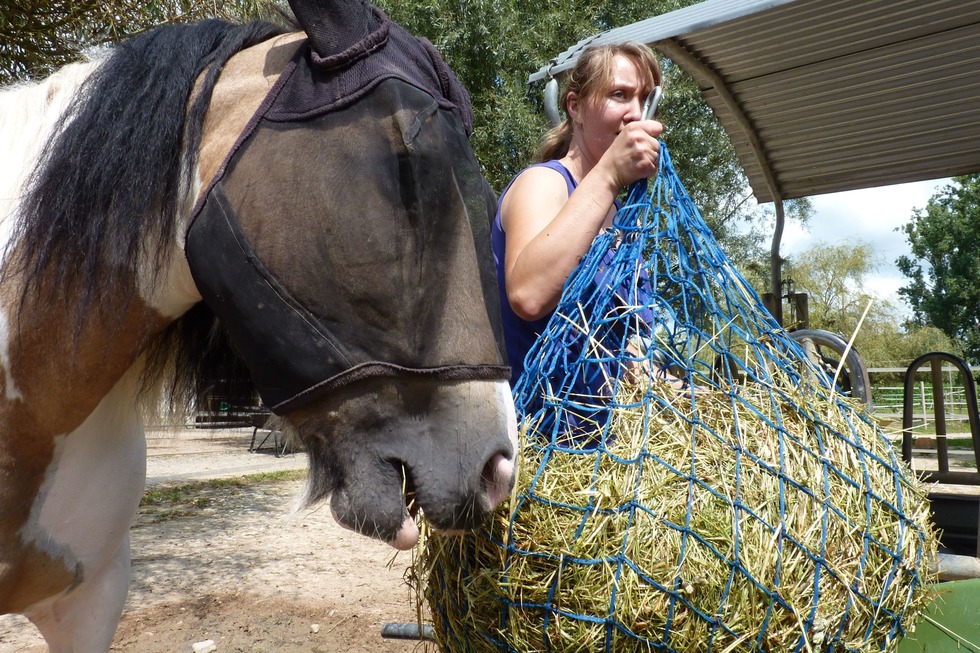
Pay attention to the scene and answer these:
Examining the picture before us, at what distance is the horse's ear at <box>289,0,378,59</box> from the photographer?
4.09 ft

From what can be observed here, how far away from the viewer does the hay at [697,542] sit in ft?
3.68

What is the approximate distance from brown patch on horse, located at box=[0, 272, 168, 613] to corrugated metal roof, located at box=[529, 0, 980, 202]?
1.80m

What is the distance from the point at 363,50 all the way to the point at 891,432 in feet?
4.59

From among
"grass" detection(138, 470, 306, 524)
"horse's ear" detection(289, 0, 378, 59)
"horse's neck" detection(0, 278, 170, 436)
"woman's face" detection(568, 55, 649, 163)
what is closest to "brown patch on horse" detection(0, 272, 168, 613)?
"horse's neck" detection(0, 278, 170, 436)

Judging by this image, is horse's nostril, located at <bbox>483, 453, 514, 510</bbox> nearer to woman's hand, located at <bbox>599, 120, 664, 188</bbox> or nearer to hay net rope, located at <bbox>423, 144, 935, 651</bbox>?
hay net rope, located at <bbox>423, 144, 935, 651</bbox>

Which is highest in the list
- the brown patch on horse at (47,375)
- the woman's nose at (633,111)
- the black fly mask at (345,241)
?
the woman's nose at (633,111)

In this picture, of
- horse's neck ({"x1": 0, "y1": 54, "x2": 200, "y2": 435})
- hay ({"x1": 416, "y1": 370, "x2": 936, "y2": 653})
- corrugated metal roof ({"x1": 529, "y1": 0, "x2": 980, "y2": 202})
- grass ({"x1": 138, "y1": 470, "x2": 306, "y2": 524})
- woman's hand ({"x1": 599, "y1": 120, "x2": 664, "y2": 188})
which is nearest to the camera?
hay ({"x1": 416, "y1": 370, "x2": 936, "y2": 653})

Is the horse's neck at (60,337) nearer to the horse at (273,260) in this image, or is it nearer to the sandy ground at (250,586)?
the horse at (273,260)

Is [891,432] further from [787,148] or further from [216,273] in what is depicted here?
[787,148]

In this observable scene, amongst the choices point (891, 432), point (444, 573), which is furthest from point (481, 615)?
point (891, 432)

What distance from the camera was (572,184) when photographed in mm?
1897

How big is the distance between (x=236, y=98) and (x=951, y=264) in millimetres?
38598

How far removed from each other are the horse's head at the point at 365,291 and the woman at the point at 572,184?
1.10 ft

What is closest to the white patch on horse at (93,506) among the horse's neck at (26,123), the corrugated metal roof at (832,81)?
the horse's neck at (26,123)
